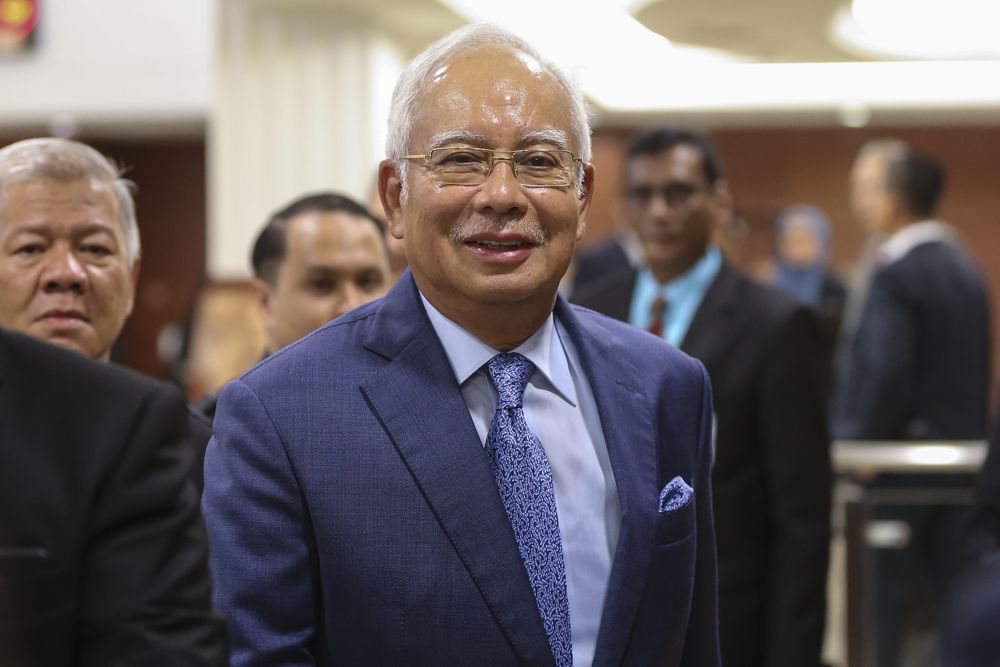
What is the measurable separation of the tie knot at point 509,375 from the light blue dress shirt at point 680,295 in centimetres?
155

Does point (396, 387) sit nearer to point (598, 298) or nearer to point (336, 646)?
point (336, 646)

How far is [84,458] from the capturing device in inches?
48.5

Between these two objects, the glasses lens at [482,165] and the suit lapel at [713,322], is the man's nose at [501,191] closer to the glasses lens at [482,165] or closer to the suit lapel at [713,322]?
the glasses lens at [482,165]

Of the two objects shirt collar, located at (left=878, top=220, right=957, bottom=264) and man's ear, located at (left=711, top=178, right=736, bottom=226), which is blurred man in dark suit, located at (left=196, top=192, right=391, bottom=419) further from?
shirt collar, located at (left=878, top=220, right=957, bottom=264)

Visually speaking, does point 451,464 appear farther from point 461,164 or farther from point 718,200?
point 718,200

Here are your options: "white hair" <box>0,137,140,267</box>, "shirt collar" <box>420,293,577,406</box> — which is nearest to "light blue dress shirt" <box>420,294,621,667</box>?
"shirt collar" <box>420,293,577,406</box>

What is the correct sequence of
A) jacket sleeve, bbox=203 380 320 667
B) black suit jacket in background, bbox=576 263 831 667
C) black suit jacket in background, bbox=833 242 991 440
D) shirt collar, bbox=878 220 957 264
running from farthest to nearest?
shirt collar, bbox=878 220 957 264, black suit jacket in background, bbox=833 242 991 440, black suit jacket in background, bbox=576 263 831 667, jacket sleeve, bbox=203 380 320 667

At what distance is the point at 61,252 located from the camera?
250 centimetres

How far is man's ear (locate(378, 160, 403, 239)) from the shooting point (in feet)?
6.77

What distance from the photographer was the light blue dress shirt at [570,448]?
76.0 inches

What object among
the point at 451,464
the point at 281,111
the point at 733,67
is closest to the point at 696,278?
the point at 451,464

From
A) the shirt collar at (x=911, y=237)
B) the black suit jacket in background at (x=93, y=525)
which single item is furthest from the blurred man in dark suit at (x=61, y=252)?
the shirt collar at (x=911, y=237)

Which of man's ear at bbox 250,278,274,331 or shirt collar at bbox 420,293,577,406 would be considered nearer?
shirt collar at bbox 420,293,577,406

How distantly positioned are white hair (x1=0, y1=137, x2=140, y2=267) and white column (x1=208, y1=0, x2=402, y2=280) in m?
6.00
